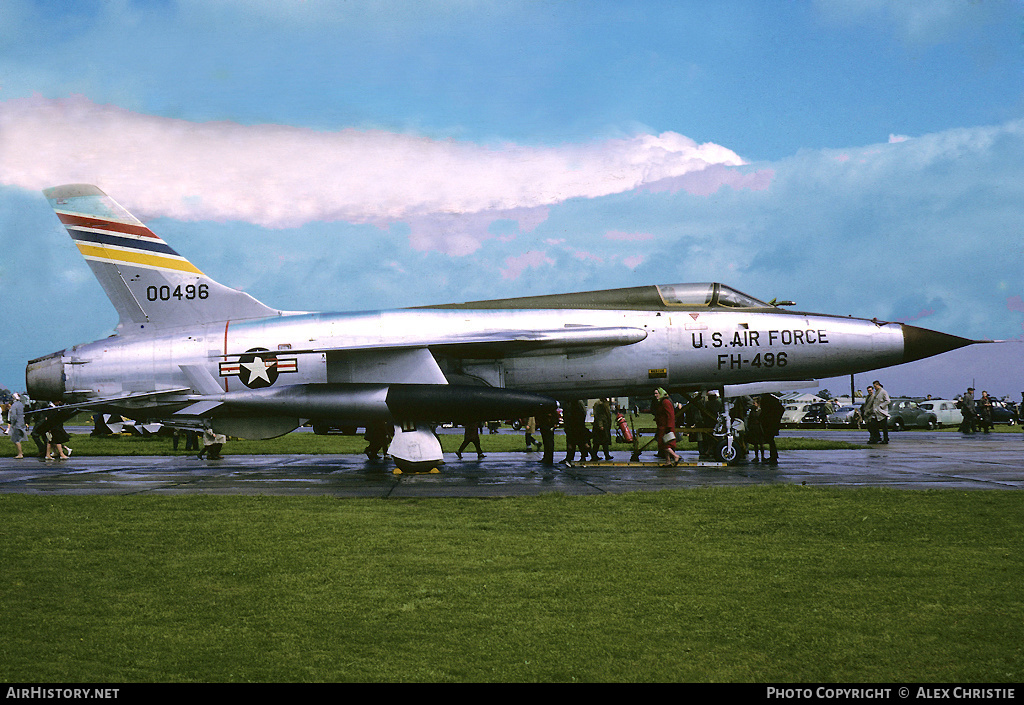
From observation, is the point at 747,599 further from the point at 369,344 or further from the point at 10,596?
the point at 369,344

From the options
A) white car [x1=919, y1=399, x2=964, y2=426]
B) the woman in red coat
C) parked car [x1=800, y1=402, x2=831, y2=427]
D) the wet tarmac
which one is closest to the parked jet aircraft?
the woman in red coat

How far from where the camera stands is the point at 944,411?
141 ft

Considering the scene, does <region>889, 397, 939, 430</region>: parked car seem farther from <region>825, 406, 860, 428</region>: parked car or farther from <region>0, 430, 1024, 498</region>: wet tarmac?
<region>0, 430, 1024, 498</region>: wet tarmac

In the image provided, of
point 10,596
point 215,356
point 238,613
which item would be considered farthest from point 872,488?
point 215,356

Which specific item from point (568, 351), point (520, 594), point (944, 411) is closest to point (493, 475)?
point (568, 351)

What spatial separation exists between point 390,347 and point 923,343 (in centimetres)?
1123

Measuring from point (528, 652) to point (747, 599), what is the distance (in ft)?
6.28

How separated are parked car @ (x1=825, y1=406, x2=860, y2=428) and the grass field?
36.4 m

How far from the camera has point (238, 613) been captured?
17.9 ft

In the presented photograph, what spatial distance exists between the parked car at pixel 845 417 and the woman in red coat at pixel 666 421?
29.6 meters

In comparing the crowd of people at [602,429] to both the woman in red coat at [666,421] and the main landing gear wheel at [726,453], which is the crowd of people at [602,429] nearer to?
the woman in red coat at [666,421]

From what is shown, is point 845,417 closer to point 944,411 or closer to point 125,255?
point 944,411

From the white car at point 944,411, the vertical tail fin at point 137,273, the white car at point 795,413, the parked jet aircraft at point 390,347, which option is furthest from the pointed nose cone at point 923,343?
the white car at point 795,413

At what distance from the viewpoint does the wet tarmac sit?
501 inches
